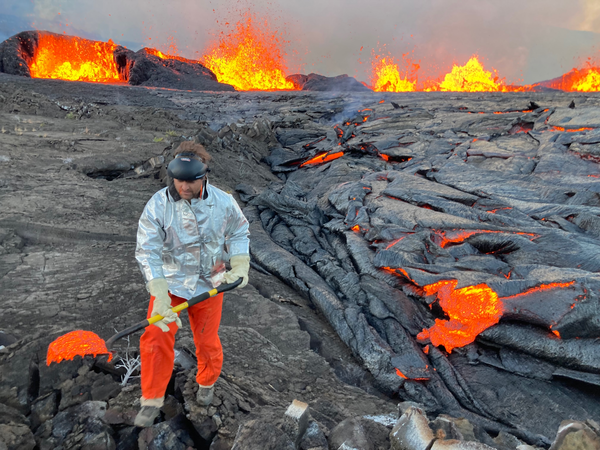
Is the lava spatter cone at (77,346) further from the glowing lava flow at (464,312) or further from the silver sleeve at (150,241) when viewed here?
the glowing lava flow at (464,312)

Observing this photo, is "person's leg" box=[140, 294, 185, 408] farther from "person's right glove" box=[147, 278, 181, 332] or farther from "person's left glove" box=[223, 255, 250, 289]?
"person's left glove" box=[223, 255, 250, 289]

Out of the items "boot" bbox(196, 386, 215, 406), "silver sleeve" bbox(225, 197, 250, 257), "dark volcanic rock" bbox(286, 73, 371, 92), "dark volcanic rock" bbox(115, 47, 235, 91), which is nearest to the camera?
"boot" bbox(196, 386, 215, 406)

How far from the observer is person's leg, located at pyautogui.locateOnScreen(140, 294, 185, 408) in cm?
228

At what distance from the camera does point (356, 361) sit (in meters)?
4.20

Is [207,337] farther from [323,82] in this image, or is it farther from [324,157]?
[323,82]

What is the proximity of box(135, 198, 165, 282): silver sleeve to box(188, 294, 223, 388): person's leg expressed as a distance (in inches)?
17.2

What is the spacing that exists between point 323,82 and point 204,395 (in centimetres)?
4704

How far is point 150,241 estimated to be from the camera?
86.4 inches

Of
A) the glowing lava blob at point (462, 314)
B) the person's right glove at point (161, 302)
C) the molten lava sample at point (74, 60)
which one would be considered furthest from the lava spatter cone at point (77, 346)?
the molten lava sample at point (74, 60)

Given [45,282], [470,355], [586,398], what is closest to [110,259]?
[45,282]

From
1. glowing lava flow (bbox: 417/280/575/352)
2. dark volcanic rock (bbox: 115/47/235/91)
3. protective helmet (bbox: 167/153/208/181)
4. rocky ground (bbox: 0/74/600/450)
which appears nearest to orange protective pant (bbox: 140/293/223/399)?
rocky ground (bbox: 0/74/600/450)

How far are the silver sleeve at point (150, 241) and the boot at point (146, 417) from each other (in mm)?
Answer: 917

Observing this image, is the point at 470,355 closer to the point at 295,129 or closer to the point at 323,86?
the point at 295,129

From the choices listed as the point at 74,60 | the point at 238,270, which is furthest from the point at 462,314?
the point at 74,60
